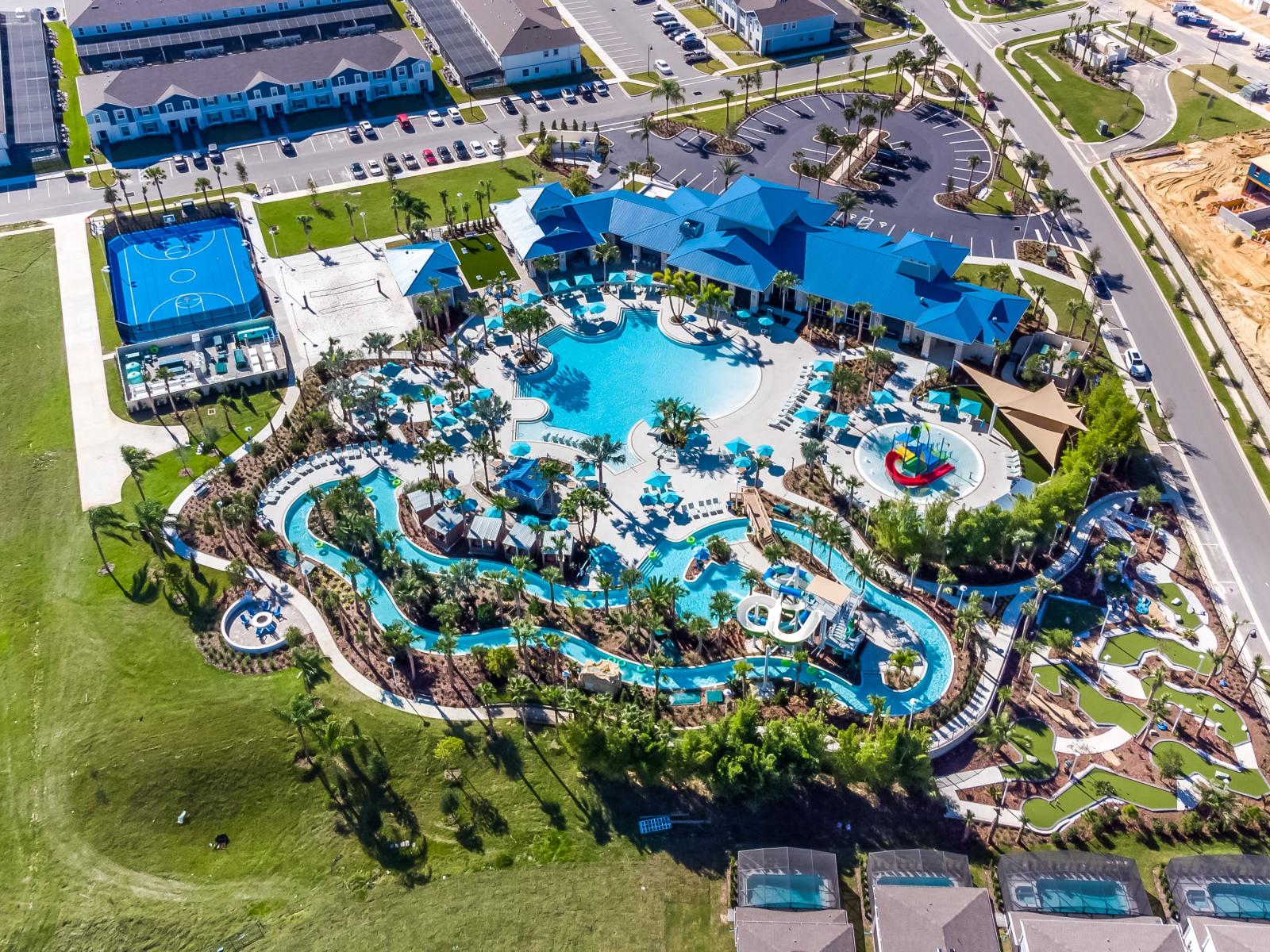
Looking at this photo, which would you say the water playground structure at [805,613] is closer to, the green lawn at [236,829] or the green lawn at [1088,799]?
the green lawn at [1088,799]

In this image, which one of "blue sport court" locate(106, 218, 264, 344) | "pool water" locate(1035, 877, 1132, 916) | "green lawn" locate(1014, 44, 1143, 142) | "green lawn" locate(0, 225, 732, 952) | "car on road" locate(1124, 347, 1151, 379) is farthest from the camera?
"green lawn" locate(1014, 44, 1143, 142)

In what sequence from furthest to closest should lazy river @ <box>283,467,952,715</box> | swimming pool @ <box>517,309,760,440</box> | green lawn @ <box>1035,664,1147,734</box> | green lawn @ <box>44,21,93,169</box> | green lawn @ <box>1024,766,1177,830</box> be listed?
green lawn @ <box>44,21,93,169</box>
swimming pool @ <box>517,309,760,440</box>
lazy river @ <box>283,467,952,715</box>
green lawn @ <box>1035,664,1147,734</box>
green lawn @ <box>1024,766,1177,830</box>

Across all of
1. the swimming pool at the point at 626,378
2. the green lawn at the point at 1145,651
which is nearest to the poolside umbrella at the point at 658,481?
the swimming pool at the point at 626,378

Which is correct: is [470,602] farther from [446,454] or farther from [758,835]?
[758,835]

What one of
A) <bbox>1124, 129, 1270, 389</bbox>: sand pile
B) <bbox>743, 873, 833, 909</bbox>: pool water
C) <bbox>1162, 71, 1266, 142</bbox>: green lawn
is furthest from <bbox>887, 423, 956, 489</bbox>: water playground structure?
<bbox>1162, 71, 1266, 142</bbox>: green lawn

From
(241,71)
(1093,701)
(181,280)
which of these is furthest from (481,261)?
(1093,701)

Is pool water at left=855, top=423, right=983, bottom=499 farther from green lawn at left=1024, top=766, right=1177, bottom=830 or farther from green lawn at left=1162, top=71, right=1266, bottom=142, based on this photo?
green lawn at left=1162, top=71, right=1266, bottom=142

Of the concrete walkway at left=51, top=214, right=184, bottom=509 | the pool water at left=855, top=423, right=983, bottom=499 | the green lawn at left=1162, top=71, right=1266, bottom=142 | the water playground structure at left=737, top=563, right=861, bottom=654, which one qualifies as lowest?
the water playground structure at left=737, top=563, right=861, bottom=654

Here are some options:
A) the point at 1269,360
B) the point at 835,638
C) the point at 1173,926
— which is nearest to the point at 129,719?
the point at 835,638
